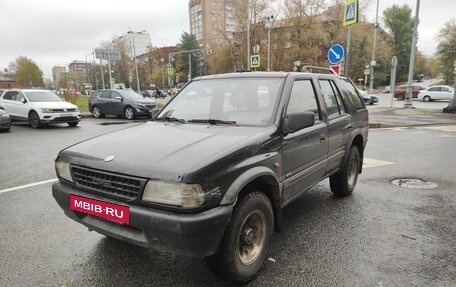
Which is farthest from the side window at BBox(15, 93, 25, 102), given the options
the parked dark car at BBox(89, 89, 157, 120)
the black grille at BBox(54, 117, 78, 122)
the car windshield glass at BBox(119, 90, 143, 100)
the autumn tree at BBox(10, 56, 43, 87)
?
the autumn tree at BBox(10, 56, 43, 87)

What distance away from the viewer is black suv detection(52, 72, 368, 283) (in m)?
2.47

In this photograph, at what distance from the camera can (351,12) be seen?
1156 centimetres

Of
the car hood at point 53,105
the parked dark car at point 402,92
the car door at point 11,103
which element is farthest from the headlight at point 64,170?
the parked dark car at point 402,92

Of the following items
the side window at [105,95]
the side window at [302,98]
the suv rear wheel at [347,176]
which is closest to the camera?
the side window at [302,98]

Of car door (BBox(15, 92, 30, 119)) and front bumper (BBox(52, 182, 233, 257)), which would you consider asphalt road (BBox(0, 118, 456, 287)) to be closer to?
front bumper (BBox(52, 182, 233, 257))

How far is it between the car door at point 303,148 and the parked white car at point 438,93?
3500 cm

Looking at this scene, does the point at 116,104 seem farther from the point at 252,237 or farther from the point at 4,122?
the point at 252,237

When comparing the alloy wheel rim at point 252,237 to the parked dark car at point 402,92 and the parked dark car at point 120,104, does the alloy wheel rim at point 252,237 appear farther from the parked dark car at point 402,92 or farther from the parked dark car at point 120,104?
the parked dark car at point 402,92

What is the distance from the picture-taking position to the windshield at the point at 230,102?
11.6ft

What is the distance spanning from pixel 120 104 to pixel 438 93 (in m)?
30.4

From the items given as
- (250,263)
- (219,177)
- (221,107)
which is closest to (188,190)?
(219,177)

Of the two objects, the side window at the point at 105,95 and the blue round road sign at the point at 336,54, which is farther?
the side window at the point at 105,95

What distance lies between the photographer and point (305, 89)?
4016 mm

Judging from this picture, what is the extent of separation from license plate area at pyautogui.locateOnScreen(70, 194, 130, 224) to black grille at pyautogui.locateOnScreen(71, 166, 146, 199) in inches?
3.5
